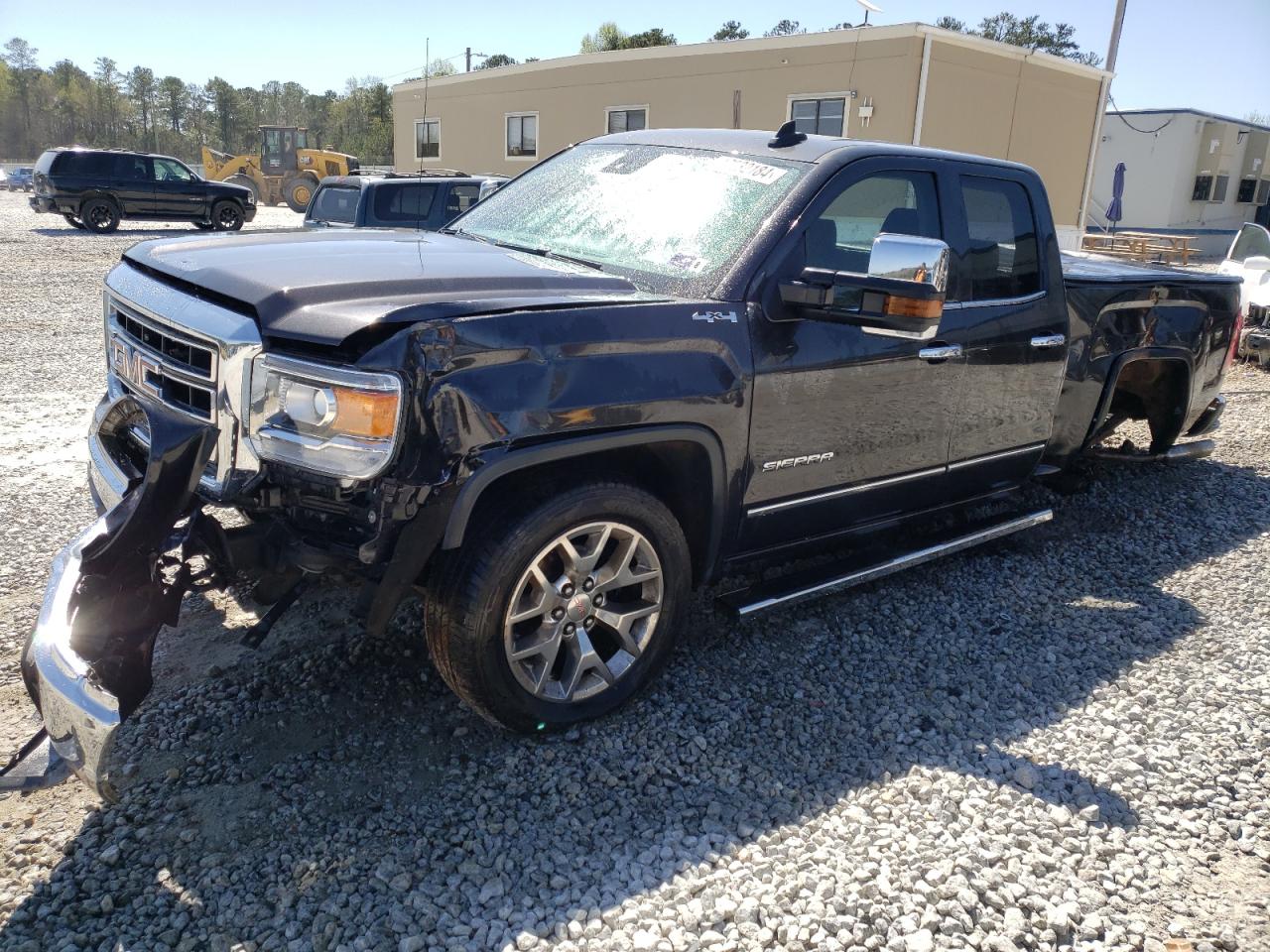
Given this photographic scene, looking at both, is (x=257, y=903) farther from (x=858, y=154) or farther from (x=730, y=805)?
(x=858, y=154)

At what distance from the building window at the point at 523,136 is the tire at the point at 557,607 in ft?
84.1

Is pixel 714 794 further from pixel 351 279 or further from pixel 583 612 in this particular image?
pixel 351 279

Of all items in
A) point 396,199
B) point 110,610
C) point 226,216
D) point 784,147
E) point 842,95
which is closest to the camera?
point 110,610

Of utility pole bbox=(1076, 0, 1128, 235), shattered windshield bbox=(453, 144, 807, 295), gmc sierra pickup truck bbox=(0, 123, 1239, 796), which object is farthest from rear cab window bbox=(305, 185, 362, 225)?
utility pole bbox=(1076, 0, 1128, 235)

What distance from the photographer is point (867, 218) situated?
3.84 m

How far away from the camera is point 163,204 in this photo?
22562mm

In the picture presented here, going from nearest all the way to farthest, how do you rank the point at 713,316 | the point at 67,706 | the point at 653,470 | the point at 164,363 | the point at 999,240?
the point at 67,706, the point at 164,363, the point at 713,316, the point at 653,470, the point at 999,240

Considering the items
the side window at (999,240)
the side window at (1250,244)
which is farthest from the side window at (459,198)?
the side window at (1250,244)

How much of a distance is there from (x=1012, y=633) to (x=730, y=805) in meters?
1.85

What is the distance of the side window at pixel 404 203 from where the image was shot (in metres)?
11.9

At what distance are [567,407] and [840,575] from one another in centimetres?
155

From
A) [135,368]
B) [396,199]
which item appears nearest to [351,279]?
[135,368]

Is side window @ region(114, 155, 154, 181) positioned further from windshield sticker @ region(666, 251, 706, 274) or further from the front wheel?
windshield sticker @ region(666, 251, 706, 274)

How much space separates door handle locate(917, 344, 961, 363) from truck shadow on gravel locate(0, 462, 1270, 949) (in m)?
1.15
